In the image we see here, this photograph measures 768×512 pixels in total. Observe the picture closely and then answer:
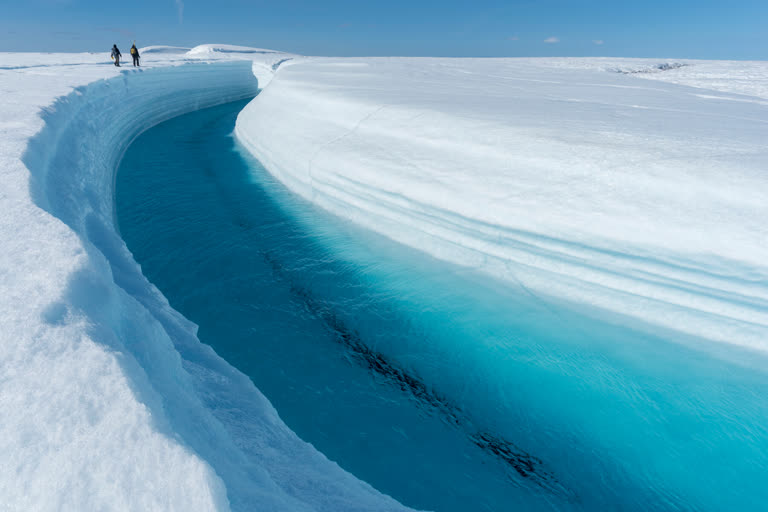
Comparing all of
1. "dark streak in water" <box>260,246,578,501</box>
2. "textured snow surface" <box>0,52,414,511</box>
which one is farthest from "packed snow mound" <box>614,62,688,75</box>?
"textured snow surface" <box>0,52,414,511</box>

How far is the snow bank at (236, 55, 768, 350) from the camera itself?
3.02 metres

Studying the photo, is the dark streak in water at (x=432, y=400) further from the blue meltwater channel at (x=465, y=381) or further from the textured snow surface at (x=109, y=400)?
the textured snow surface at (x=109, y=400)

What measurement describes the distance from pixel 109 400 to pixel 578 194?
3419 mm

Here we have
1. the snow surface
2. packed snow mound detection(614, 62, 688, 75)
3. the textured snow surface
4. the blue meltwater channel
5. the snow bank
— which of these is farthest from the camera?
packed snow mound detection(614, 62, 688, 75)

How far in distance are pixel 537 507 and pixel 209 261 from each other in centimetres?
342

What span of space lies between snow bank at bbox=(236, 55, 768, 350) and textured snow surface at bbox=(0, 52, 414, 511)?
8.02ft

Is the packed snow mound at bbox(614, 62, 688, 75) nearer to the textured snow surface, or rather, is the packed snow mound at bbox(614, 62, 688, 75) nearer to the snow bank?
the snow bank

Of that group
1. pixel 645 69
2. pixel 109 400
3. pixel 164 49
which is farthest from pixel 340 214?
pixel 164 49

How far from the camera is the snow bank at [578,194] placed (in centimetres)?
302

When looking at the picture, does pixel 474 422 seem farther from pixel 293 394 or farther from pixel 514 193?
pixel 514 193

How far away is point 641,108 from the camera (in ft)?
18.0

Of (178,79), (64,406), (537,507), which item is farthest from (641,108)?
(178,79)

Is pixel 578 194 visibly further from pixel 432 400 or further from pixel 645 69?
pixel 645 69

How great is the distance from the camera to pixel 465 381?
2854 mm
